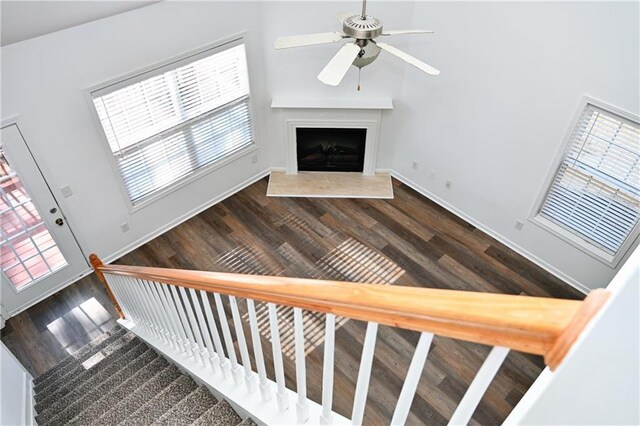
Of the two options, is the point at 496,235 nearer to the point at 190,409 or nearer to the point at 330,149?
the point at 330,149

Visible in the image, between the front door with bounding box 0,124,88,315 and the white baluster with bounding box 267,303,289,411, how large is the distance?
3.61 metres

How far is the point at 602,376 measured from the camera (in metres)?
0.83

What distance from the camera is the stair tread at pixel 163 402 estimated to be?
2.58 metres

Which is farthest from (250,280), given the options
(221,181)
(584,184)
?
(221,181)

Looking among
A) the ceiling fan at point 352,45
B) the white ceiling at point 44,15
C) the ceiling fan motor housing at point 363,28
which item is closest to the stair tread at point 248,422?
the ceiling fan at point 352,45

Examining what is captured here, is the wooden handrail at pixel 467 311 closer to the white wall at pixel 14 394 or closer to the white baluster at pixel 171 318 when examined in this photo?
the white baluster at pixel 171 318

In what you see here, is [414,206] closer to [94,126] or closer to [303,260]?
[303,260]

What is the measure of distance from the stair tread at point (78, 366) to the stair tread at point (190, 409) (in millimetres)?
1575

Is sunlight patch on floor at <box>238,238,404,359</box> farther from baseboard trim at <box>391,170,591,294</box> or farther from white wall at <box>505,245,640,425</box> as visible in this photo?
white wall at <box>505,245,640,425</box>

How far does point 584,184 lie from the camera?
4578 mm

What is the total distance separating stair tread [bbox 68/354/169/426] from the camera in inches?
112

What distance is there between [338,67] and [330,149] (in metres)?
3.72

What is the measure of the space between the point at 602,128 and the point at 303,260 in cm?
342

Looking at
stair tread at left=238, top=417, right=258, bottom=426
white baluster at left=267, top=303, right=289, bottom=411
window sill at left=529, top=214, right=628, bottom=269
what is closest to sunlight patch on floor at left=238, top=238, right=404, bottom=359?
window sill at left=529, top=214, right=628, bottom=269
